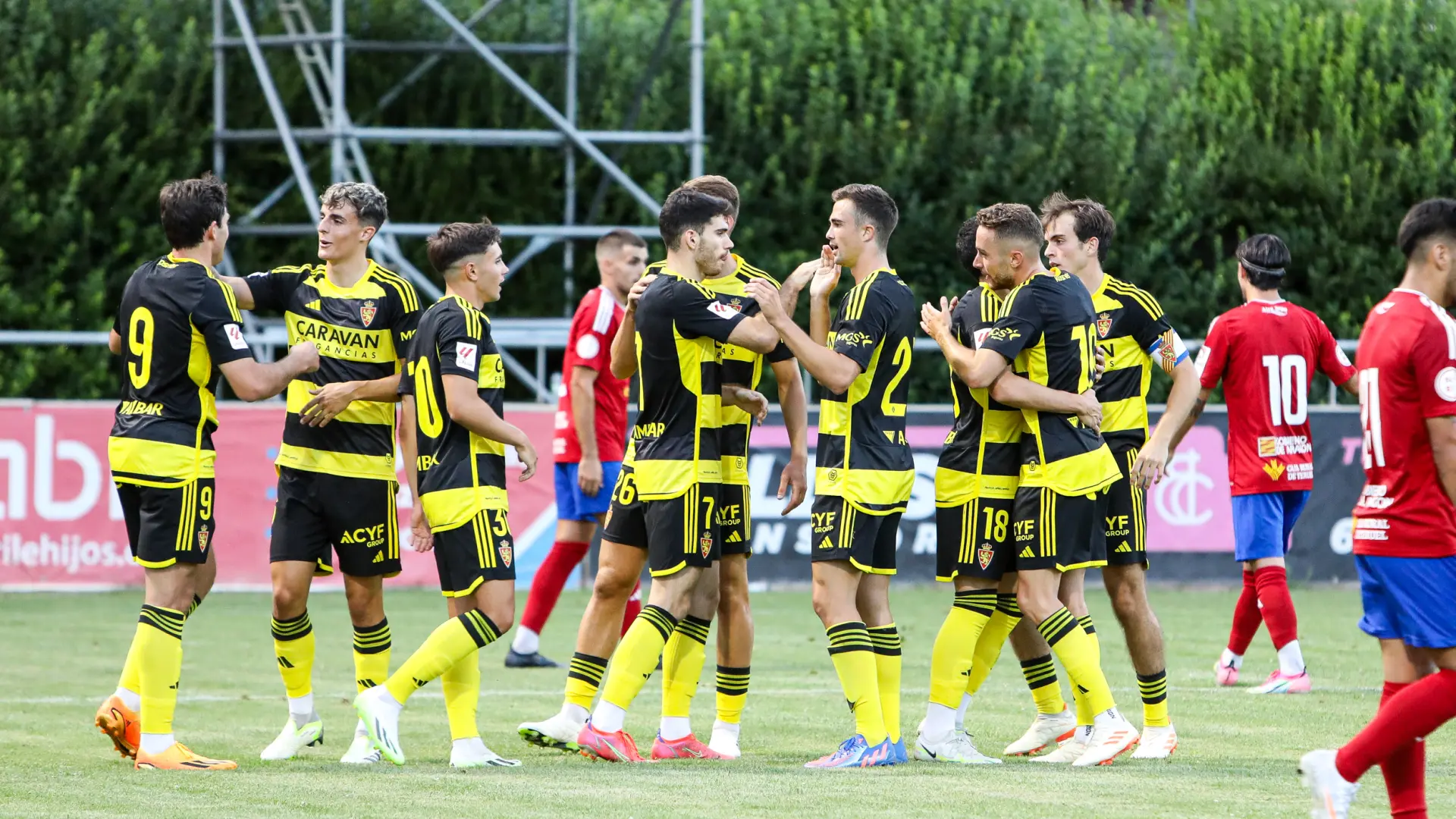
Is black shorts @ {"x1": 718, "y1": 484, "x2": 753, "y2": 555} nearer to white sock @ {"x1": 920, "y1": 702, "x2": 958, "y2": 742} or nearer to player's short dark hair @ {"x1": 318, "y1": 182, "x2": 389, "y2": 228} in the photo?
white sock @ {"x1": 920, "y1": 702, "x2": 958, "y2": 742}

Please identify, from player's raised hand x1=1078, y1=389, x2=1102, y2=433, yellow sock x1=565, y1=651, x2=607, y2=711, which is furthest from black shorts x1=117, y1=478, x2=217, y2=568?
player's raised hand x1=1078, y1=389, x2=1102, y2=433

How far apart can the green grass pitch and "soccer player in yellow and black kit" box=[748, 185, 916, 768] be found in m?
0.36

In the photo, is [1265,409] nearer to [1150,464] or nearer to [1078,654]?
[1150,464]

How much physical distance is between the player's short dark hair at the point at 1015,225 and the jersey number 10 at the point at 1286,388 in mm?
3008

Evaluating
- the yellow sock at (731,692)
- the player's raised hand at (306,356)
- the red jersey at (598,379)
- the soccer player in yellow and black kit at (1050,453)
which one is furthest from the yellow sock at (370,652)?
the soccer player in yellow and black kit at (1050,453)

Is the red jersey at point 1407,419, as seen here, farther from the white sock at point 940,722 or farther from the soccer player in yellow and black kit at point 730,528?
the soccer player in yellow and black kit at point 730,528

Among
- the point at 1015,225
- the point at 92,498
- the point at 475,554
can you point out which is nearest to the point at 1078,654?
the point at 1015,225

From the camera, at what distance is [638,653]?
7410mm

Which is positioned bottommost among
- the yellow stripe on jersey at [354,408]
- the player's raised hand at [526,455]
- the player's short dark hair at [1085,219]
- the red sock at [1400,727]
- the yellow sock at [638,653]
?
the yellow sock at [638,653]

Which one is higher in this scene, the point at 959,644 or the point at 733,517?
the point at 733,517

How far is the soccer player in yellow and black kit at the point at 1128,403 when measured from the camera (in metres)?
7.82

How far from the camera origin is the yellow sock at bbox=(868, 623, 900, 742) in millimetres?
7492

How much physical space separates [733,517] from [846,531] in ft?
1.93

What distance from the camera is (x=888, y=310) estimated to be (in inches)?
286
